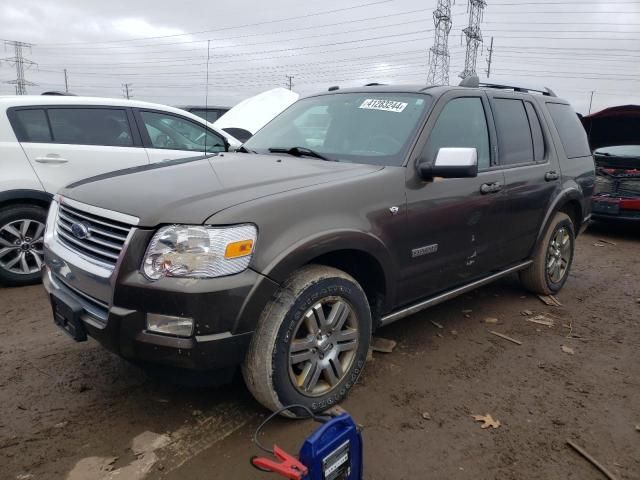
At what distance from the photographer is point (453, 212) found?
136 inches

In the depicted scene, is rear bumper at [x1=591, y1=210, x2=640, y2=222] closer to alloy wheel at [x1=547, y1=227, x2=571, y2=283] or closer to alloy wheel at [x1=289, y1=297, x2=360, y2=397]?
alloy wheel at [x1=547, y1=227, x2=571, y2=283]

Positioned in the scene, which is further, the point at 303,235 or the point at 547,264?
the point at 547,264

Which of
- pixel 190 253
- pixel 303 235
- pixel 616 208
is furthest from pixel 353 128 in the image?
pixel 616 208

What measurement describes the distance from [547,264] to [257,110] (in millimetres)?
7049

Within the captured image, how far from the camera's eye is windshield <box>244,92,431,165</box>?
132 inches

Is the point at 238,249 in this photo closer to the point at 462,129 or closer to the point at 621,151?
the point at 462,129

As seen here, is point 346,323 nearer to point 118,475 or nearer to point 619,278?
point 118,475

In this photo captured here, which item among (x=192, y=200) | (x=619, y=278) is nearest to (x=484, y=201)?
(x=192, y=200)

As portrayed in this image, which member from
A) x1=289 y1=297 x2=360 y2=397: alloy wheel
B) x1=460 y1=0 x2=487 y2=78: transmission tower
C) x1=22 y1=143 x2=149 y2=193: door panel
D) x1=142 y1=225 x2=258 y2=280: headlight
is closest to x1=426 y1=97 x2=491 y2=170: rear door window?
x1=289 y1=297 x2=360 y2=397: alloy wheel

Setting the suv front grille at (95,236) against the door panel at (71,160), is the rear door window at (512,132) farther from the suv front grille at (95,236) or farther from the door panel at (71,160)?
the door panel at (71,160)

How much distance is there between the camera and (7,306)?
4.39 m

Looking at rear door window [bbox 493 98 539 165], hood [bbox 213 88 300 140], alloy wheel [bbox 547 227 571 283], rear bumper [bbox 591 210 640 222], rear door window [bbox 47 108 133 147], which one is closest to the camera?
rear door window [bbox 493 98 539 165]

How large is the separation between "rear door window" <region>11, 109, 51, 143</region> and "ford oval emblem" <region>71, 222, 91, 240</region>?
106 inches

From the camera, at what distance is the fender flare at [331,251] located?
249 cm
